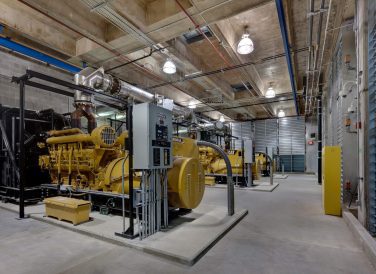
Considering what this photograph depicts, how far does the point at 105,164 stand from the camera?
5051 mm

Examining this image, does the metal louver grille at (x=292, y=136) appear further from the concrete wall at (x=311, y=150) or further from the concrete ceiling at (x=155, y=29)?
the concrete ceiling at (x=155, y=29)

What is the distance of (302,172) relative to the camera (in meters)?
14.9

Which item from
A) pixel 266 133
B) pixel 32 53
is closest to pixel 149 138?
pixel 32 53

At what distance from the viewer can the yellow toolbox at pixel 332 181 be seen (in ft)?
14.3

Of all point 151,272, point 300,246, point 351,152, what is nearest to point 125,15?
point 151,272

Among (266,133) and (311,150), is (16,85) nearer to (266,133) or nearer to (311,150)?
(266,133)

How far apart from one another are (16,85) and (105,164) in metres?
4.23

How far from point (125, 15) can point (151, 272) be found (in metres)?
3.95

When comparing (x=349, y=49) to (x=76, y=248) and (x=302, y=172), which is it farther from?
(x=302, y=172)

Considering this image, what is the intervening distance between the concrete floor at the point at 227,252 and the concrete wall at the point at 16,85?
13.6 ft

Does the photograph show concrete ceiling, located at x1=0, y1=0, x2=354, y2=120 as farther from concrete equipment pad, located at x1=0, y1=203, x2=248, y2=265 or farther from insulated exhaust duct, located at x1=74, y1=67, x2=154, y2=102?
concrete equipment pad, located at x1=0, y1=203, x2=248, y2=265

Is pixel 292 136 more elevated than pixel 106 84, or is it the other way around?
pixel 106 84

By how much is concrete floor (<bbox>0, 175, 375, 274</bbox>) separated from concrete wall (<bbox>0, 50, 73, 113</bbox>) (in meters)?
4.14

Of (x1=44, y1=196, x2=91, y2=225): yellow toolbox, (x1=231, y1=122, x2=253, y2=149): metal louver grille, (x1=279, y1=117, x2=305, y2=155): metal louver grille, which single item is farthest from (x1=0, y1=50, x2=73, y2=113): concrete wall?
(x1=279, y1=117, x2=305, y2=155): metal louver grille
